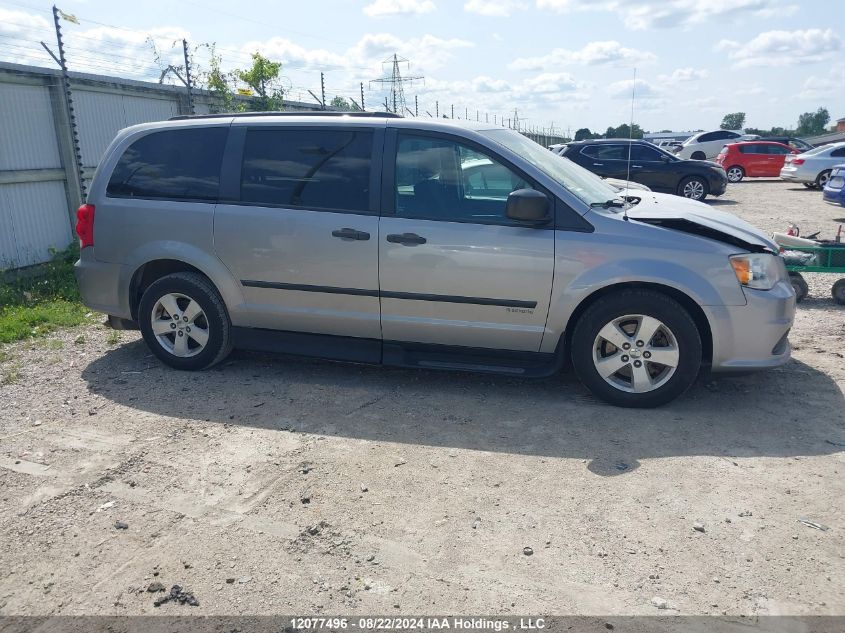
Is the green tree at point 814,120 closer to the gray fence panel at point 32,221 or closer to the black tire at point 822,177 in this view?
the black tire at point 822,177

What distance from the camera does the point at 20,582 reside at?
3080mm

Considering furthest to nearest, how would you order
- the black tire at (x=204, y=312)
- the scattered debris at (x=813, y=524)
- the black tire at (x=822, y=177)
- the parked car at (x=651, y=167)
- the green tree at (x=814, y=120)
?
the green tree at (x=814, y=120)
the black tire at (x=822, y=177)
the parked car at (x=651, y=167)
the black tire at (x=204, y=312)
the scattered debris at (x=813, y=524)

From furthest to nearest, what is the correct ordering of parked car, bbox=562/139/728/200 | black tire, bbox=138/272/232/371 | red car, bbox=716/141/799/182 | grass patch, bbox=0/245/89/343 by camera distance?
red car, bbox=716/141/799/182 → parked car, bbox=562/139/728/200 → grass patch, bbox=0/245/89/343 → black tire, bbox=138/272/232/371

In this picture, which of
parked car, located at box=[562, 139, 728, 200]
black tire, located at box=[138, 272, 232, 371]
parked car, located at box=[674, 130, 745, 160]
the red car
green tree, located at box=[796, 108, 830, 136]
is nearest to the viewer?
black tire, located at box=[138, 272, 232, 371]

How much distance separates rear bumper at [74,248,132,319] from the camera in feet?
18.7

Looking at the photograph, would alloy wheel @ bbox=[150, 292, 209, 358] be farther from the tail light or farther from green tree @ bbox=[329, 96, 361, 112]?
green tree @ bbox=[329, 96, 361, 112]

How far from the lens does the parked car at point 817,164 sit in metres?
20.8

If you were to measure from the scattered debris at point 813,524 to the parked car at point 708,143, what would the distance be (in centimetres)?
2709

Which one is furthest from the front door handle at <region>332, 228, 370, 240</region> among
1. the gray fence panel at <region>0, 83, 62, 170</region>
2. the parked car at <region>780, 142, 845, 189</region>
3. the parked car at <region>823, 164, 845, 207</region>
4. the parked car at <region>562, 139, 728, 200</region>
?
the parked car at <region>780, 142, 845, 189</region>

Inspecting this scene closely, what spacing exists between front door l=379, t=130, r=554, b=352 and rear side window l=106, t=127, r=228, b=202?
1.44 metres

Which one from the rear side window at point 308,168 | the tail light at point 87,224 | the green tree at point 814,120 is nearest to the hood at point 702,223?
the rear side window at point 308,168

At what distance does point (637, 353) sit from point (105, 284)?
4161 millimetres

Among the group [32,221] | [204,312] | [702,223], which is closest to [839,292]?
[702,223]

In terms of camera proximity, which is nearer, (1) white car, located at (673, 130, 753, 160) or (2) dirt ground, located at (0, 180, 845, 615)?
(2) dirt ground, located at (0, 180, 845, 615)
